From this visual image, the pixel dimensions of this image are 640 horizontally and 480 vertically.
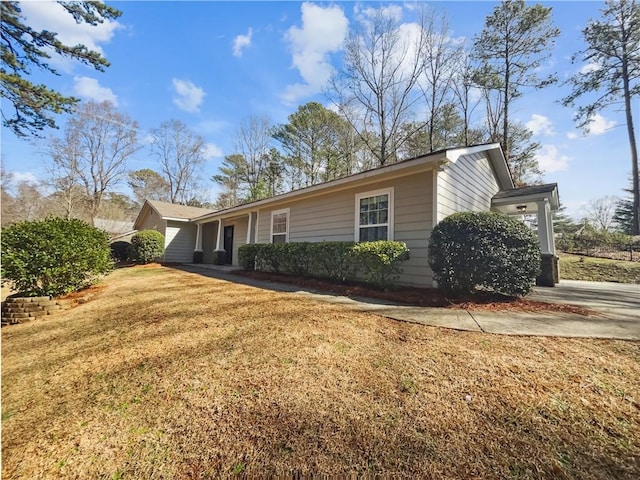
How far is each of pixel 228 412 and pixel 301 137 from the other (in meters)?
20.6

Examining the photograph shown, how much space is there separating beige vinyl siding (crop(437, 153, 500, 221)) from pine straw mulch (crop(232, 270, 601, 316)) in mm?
1711

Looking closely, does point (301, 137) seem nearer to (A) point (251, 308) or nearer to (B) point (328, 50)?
(B) point (328, 50)

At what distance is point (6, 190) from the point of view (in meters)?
22.5

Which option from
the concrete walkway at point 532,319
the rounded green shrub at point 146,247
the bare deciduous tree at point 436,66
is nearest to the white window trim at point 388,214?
the concrete walkway at point 532,319

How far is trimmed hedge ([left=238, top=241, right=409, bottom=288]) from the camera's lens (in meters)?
5.79

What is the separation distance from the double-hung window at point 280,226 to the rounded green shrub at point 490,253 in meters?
6.05

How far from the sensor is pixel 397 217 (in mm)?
6445

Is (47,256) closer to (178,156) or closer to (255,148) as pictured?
(255,148)

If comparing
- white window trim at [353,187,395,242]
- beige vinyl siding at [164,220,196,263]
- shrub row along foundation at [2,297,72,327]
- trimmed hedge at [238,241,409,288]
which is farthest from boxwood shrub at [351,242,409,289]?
beige vinyl siding at [164,220,196,263]

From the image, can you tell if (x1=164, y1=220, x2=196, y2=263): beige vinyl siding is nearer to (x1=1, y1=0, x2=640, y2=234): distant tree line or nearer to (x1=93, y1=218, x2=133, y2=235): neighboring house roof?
(x1=1, y1=0, x2=640, y2=234): distant tree line

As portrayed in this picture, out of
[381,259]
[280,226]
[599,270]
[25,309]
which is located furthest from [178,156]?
[599,270]

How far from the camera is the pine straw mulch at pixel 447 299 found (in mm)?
4348

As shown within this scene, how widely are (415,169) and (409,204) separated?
81cm

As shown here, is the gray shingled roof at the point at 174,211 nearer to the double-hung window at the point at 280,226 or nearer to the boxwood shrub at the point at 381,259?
the double-hung window at the point at 280,226
